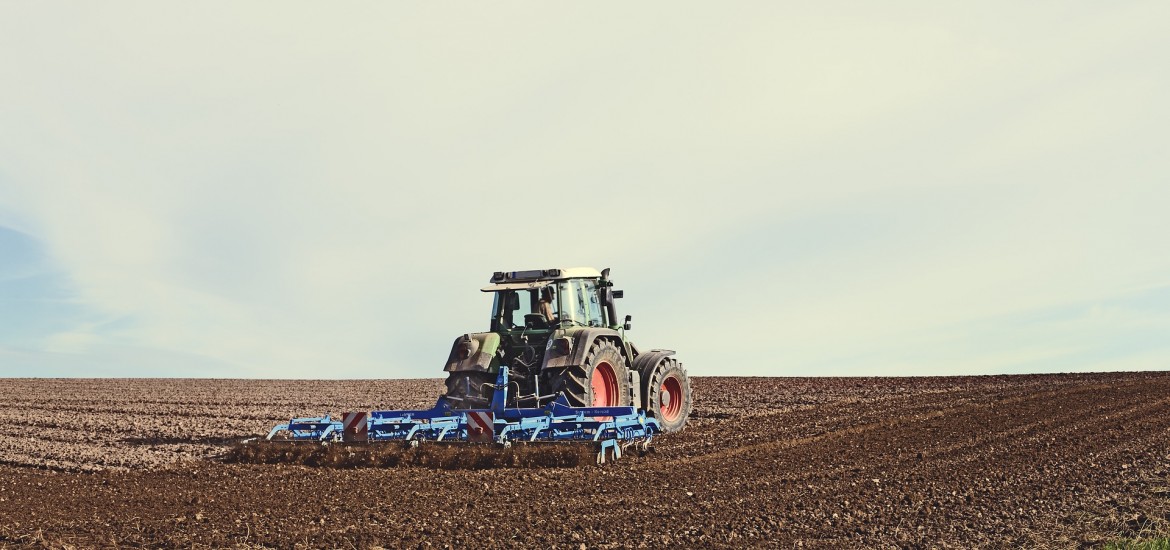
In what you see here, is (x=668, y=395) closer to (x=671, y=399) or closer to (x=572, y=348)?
(x=671, y=399)

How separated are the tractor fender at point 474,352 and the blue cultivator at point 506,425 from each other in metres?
0.39

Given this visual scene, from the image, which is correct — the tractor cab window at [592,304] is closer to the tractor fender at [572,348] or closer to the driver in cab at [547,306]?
the driver in cab at [547,306]

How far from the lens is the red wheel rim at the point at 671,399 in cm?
1279

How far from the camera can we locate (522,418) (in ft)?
32.9

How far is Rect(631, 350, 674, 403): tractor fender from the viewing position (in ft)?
39.4

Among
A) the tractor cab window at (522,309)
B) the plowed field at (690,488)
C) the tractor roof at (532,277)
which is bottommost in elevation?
the plowed field at (690,488)

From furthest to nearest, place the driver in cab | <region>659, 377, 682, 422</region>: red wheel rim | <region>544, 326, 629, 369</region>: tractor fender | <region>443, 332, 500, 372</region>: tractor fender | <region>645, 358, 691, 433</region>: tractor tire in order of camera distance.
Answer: <region>659, 377, 682, 422</region>: red wheel rim < <region>645, 358, 691, 433</region>: tractor tire < the driver in cab < <region>443, 332, 500, 372</region>: tractor fender < <region>544, 326, 629, 369</region>: tractor fender

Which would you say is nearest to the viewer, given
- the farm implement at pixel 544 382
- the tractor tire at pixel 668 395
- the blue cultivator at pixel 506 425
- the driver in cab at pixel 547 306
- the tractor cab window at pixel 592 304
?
the blue cultivator at pixel 506 425

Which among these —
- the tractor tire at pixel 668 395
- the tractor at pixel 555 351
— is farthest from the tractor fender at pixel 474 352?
the tractor tire at pixel 668 395

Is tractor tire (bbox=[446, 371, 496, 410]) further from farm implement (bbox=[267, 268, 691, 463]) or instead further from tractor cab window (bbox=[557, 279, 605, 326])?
tractor cab window (bbox=[557, 279, 605, 326])

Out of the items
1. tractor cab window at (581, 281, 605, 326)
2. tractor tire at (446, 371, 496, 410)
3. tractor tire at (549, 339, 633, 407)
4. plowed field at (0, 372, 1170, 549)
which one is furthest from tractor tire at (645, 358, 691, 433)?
tractor tire at (446, 371, 496, 410)

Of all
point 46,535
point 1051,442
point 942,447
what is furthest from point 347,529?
point 1051,442

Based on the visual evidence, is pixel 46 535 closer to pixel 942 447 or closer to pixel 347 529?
pixel 347 529

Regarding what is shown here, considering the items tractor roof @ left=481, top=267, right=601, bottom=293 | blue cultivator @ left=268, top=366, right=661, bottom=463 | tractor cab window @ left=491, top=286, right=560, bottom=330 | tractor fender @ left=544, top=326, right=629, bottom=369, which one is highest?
tractor roof @ left=481, top=267, right=601, bottom=293
